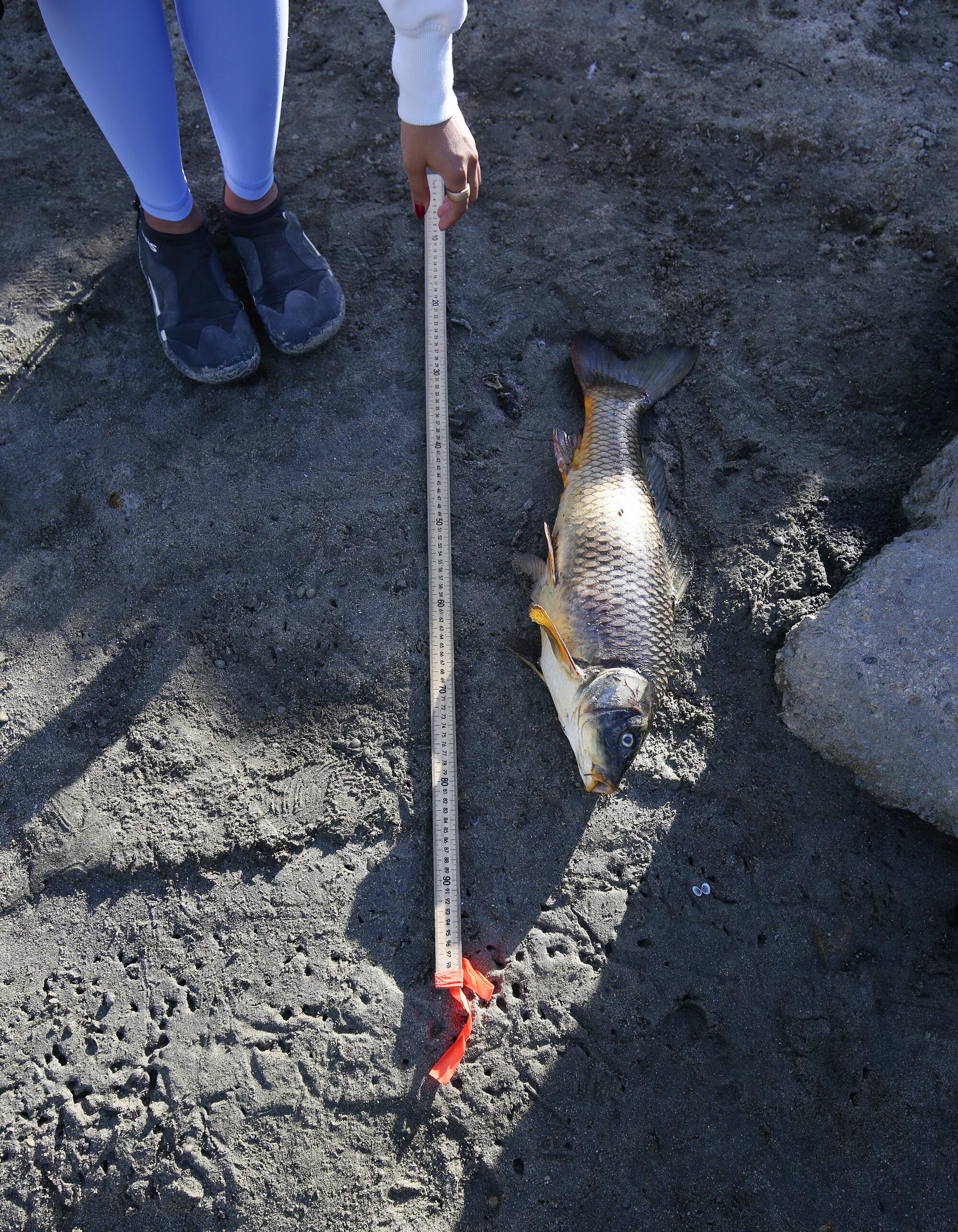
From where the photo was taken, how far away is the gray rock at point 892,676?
230 centimetres

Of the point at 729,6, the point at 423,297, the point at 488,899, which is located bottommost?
the point at 488,899

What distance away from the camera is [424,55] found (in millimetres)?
1730

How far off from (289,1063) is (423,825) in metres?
0.73

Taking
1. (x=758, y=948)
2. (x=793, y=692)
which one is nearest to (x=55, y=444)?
(x=793, y=692)

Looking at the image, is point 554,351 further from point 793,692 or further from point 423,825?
point 423,825

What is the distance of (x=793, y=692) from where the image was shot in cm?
244

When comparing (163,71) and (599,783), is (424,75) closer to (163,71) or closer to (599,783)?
(163,71)

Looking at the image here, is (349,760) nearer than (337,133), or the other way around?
(349,760)

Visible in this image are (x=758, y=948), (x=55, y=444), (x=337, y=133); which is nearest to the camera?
(x=758, y=948)

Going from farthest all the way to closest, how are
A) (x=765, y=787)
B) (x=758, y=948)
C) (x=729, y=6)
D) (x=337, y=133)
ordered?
(x=729, y=6), (x=337, y=133), (x=765, y=787), (x=758, y=948)

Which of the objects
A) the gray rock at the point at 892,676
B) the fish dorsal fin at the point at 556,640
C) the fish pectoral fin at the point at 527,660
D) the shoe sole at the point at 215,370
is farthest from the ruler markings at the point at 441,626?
the gray rock at the point at 892,676

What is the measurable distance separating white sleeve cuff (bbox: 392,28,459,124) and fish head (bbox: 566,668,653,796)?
5.12 ft

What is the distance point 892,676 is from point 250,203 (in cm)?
274

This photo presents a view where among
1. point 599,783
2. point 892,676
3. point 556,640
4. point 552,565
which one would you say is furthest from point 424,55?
point 892,676
